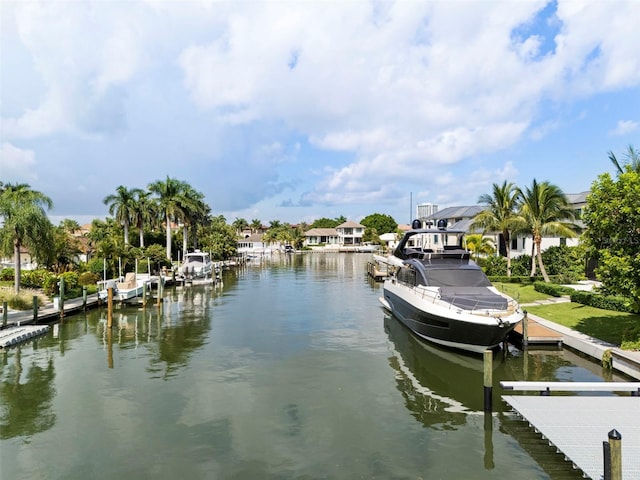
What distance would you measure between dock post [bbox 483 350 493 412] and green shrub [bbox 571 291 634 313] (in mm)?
12068

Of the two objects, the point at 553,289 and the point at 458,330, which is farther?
the point at 553,289

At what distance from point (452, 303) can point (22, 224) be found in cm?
2603

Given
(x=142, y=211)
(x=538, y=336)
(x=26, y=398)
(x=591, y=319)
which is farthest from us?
(x=142, y=211)

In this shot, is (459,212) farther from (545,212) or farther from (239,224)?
(239,224)

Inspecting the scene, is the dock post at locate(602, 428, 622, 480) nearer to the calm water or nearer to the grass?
the calm water

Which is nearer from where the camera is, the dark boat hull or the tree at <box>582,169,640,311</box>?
the tree at <box>582,169,640,311</box>

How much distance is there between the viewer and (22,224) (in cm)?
2812

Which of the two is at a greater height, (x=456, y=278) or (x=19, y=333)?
(x=456, y=278)

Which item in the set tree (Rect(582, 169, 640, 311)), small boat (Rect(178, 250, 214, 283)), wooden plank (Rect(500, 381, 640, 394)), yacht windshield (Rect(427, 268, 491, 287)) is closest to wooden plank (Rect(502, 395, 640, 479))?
wooden plank (Rect(500, 381, 640, 394))

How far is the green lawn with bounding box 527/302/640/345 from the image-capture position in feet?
61.2

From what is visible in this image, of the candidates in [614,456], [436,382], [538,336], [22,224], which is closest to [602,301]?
[538,336]

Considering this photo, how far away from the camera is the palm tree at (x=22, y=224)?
28.1 m

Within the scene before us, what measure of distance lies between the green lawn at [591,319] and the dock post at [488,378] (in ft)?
25.5

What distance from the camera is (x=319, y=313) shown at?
30.5m
